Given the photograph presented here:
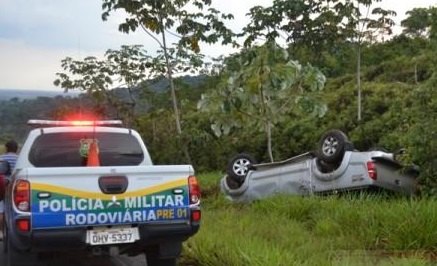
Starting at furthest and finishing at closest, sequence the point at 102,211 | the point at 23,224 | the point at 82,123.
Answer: the point at 82,123 → the point at 102,211 → the point at 23,224

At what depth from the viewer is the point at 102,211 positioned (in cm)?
585

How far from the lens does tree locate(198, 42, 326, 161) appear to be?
1114 centimetres

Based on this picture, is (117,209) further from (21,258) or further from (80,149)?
(80,149)

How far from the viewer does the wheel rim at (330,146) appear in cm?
989

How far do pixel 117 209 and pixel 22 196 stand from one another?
0.84m

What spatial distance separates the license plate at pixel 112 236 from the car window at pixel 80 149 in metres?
1.55

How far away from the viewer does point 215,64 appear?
19250 mm

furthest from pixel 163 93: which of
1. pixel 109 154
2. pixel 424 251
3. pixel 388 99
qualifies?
pixel 424 251

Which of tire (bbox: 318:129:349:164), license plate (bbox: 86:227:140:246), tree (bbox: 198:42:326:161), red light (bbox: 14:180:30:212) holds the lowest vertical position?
license plate (bbox: 86:227:140:246)

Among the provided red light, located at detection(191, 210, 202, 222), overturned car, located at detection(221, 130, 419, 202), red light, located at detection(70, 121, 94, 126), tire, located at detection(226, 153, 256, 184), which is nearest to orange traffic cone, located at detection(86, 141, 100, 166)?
red light, located at detection(70, 121, 94, 126)

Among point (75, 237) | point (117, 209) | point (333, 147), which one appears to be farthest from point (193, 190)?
point (333, 147)

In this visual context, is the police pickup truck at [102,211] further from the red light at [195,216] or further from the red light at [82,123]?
the red light at [82,123]

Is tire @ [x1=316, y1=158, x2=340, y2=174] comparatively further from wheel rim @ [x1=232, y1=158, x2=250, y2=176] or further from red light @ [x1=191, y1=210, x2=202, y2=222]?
red light @ [x1=191, y1=210, x2=202, y2=222]

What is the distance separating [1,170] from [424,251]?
4680 mm
